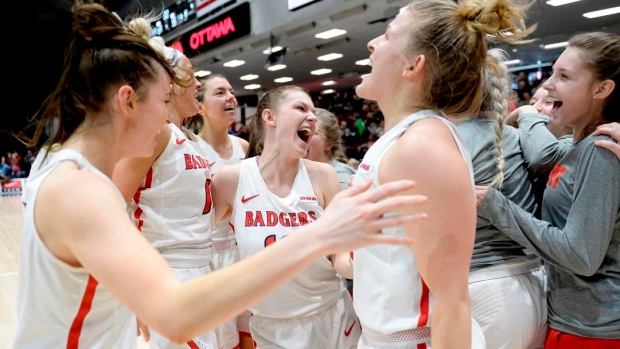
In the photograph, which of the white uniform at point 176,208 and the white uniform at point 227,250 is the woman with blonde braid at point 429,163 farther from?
the white uniform at point 227,250

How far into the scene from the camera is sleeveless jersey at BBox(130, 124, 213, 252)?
8.01 feet

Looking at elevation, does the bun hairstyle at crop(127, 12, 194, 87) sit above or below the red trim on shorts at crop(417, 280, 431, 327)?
above

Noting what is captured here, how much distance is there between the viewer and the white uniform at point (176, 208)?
2441mm

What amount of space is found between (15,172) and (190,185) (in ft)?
63.1

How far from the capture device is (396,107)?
1535 millimetres

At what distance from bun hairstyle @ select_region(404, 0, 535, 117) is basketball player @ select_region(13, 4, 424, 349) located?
596 mm

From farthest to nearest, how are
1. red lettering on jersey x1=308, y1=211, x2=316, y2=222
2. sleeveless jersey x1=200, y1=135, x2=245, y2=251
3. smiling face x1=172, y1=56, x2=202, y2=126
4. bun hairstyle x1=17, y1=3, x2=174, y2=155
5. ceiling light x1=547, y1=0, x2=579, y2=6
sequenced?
ceiling light x1=547, y1=0, x2=579, y2=6 < sleeveless jersey x1=200, y1=135, x2=245, y2=251 < smiling face x1=172, y1=56, x2=202, y2=126 < red lettering on jersey x1=308, y1=211, x2=316, y2=222 < bun hairstyle x1=17, y1=3, x2=174, y2=155

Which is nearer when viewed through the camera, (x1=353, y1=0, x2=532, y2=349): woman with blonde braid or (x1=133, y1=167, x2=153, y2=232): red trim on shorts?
(x1=353, y1=0, x2=532, y2=349): woman with blonde braid

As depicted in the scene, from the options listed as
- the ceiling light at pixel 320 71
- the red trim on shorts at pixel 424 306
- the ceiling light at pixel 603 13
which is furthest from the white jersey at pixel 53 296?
the ceiling light at pixel 320 71

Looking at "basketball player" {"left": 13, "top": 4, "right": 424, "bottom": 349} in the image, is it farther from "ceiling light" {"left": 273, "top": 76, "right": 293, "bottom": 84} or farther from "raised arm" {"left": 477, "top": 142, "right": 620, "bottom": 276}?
"ceiling light" {"left": 273, "top": 76, "right": 293, "bottom": 84}

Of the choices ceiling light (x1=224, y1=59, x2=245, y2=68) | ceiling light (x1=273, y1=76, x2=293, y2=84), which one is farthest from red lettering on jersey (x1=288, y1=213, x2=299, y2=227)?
ceiling light (x1=273, y1=76, x2=293, y2=84)

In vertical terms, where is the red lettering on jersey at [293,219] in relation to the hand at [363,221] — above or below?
below

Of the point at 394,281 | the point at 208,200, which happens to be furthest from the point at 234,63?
the point at 394,281

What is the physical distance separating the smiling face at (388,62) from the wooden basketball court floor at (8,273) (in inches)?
96.1
